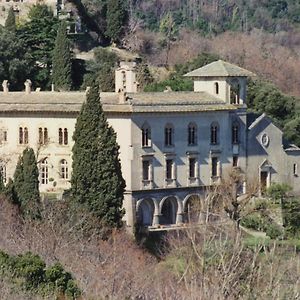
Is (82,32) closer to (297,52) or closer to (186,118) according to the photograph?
(186,118)

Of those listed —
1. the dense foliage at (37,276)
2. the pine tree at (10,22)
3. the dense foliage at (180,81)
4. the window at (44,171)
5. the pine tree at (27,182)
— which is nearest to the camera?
the dense foliage at (37,276)

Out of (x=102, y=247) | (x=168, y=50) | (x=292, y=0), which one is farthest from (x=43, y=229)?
(x=292, y=0)

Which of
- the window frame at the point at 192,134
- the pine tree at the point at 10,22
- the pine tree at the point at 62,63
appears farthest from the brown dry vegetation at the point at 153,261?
the pine tree at the point at 10,22

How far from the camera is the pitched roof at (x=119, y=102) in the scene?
5175 centimetres

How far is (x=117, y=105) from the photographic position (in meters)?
51.6

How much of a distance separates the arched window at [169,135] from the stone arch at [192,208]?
7.01 feet

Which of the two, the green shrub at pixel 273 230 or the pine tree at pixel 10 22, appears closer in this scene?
the green shrub at pixel 273 230

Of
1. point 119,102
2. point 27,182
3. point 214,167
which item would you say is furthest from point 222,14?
point 27,182

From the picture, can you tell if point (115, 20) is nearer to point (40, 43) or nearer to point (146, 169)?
point (40, 43)

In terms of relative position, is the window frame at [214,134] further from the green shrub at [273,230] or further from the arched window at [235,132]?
the green shrub at [273,230]

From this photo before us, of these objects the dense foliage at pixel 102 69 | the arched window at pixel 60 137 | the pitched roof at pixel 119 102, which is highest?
the dense foliage at pixel 102 69

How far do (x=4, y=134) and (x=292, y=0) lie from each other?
81064mm

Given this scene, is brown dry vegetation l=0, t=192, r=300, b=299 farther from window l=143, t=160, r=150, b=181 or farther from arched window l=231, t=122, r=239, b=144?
arched window l=231, t=122, r=239, b=144

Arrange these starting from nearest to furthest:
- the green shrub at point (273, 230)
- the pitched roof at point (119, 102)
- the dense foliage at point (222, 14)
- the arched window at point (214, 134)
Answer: the green shrub at point (273, 230) → the pitched roof at point (119, 102) → the arched window at point (214, 134) → the dense foliage at point (222, 14)
